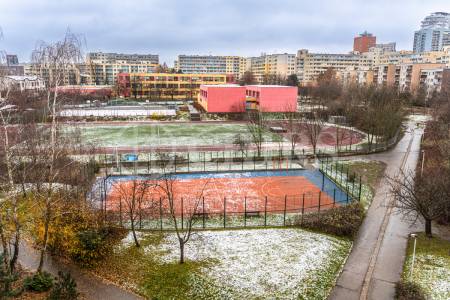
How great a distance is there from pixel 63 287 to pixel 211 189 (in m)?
15.2

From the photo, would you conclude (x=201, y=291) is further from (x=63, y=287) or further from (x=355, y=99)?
(x=355, y=99)

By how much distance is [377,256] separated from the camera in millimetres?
16875

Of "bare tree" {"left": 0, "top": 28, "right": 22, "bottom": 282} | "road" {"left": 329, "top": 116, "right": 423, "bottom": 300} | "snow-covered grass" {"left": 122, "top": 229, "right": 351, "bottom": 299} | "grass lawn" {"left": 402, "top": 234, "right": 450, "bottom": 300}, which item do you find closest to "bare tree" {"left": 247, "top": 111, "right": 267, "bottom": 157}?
"road" {"left": 329, "top": 116, "right": 423, "bottom": 300}

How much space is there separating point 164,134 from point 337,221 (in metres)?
35.2

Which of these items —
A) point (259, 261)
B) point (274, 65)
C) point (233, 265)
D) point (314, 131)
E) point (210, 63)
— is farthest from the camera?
point (210, 63)

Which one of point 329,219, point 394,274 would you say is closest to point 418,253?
point 394,274

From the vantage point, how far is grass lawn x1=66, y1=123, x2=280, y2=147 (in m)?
45.2

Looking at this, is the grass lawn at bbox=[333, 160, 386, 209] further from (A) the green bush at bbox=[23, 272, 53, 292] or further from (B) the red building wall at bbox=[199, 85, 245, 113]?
(B) the red building wall at bbox=[199, 85, 245, 113]

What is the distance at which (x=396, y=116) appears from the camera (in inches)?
1745

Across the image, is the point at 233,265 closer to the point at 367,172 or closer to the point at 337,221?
the point at 337,221

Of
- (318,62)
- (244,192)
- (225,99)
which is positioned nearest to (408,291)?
(244,192)

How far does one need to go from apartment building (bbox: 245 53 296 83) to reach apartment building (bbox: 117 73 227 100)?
2395 inches

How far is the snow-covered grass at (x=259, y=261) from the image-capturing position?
14.1 metres

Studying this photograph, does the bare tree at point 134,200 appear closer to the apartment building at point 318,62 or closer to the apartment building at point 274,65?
the apartment building at point 274,65
